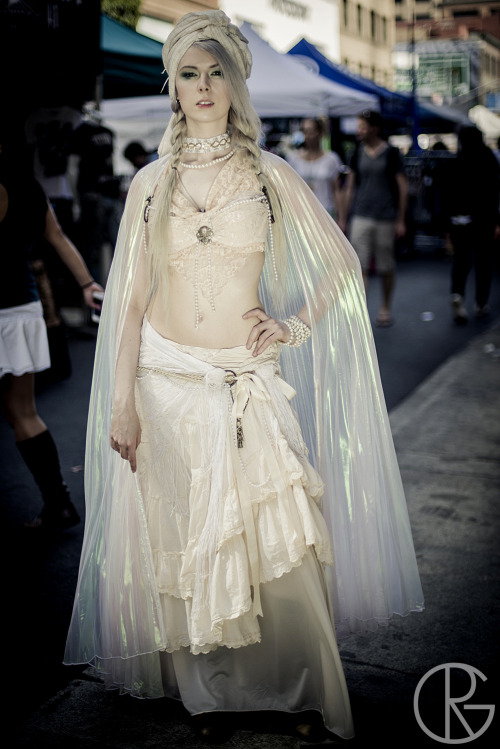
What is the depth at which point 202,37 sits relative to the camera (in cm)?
250

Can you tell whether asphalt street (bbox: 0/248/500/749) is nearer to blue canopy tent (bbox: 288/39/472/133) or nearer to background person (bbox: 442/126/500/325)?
background person (bbox: 442/126/500/325)

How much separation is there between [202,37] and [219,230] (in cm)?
57

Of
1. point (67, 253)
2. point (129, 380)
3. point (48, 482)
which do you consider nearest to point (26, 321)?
point (67, 253)

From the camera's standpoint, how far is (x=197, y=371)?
8.35 feet

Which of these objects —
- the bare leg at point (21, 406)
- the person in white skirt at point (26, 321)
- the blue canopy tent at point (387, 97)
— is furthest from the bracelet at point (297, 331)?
the blue canopy tent at point (387, 97)

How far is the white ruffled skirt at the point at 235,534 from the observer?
8.12 feet

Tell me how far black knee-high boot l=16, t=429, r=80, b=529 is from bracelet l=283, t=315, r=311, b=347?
76.9 inches

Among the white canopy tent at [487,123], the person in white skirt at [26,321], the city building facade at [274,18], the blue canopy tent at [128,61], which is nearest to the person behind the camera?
the person in white skirt at [26,321]

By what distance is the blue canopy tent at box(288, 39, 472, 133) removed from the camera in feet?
40.2

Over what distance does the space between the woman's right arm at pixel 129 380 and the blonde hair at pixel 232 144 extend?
5 cm

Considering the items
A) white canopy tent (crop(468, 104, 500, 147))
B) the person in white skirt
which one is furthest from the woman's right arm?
white canopy tent (crop(468, 104, 500, 147))

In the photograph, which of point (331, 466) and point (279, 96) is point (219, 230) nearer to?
point (331, 466)

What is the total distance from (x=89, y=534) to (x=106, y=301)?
2.50 feet

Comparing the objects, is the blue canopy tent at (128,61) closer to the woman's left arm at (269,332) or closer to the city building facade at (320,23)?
the woman's left arm at (269,332)
